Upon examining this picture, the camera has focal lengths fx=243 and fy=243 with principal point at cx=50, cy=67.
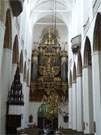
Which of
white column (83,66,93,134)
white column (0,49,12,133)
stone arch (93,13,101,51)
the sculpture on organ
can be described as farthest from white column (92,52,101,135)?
the sculpture on organ

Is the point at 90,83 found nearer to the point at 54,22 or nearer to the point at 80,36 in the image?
the point at 80,36

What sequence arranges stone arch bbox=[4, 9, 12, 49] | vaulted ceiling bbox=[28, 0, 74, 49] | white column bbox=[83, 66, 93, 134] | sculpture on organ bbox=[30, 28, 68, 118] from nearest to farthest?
stone arch bbox=[4, 9, 12, 49] → white column bbox=[83, 66, 93, 134] → vaulted ceiling bbox=[28, 0, 74, 49] → sculpture on organ bbox=[30, 28, 68, 118]

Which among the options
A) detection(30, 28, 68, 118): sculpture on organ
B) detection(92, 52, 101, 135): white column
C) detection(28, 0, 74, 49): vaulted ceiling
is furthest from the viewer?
detection(30, 28, 68, 118): sculpture on organ

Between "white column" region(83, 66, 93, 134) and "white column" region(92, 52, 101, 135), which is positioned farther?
"white column" region(83, 66, 93, 134)

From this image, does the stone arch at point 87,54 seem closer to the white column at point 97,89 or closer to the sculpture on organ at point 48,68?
the white column at point 97,89

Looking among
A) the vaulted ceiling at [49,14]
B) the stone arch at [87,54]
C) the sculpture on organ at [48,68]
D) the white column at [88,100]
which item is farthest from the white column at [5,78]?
the sculpture on organ at [48,68]

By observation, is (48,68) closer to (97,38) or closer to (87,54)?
(87,54)

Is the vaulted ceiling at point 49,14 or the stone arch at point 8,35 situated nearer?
the stone arch at point 8,35

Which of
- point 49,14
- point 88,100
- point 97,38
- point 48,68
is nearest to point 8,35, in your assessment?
point 97,38

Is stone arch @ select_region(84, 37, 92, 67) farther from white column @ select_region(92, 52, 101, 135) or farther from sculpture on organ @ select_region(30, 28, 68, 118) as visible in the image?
sculpture on organ @ select_region(30, 28, 68, 118)

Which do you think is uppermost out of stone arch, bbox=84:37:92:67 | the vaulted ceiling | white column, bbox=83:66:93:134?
the vaulted ceiling

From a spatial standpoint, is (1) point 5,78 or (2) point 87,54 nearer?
(1) point 5,78

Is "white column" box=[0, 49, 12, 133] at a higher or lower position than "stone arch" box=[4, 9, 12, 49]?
lower

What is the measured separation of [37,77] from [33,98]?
2359 millimetres
